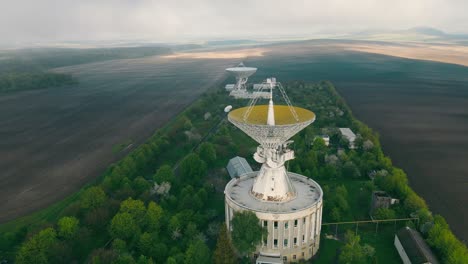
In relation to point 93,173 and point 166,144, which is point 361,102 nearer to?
point 166,144

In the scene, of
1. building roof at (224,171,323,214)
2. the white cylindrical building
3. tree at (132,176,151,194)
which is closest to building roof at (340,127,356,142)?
building roof at (224,171,323,214)

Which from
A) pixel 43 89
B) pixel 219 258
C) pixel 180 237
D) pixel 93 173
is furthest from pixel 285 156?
pixel 43 89

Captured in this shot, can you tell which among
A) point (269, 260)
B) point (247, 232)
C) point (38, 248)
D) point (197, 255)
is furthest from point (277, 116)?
point (38, 248)

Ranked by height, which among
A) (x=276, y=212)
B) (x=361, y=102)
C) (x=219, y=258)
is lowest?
(x=361, y=102)

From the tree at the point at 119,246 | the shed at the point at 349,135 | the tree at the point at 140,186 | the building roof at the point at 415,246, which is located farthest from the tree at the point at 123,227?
the shed at the point at 349,135

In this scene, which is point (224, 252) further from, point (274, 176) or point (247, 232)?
point (274, 176)

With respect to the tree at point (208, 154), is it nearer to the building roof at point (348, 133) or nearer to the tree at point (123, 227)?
the tree at point (123, 227)

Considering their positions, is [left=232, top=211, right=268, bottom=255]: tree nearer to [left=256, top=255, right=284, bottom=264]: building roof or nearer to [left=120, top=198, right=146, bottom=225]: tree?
[left=256, top=255, right=284, bottom=264]: building roof
